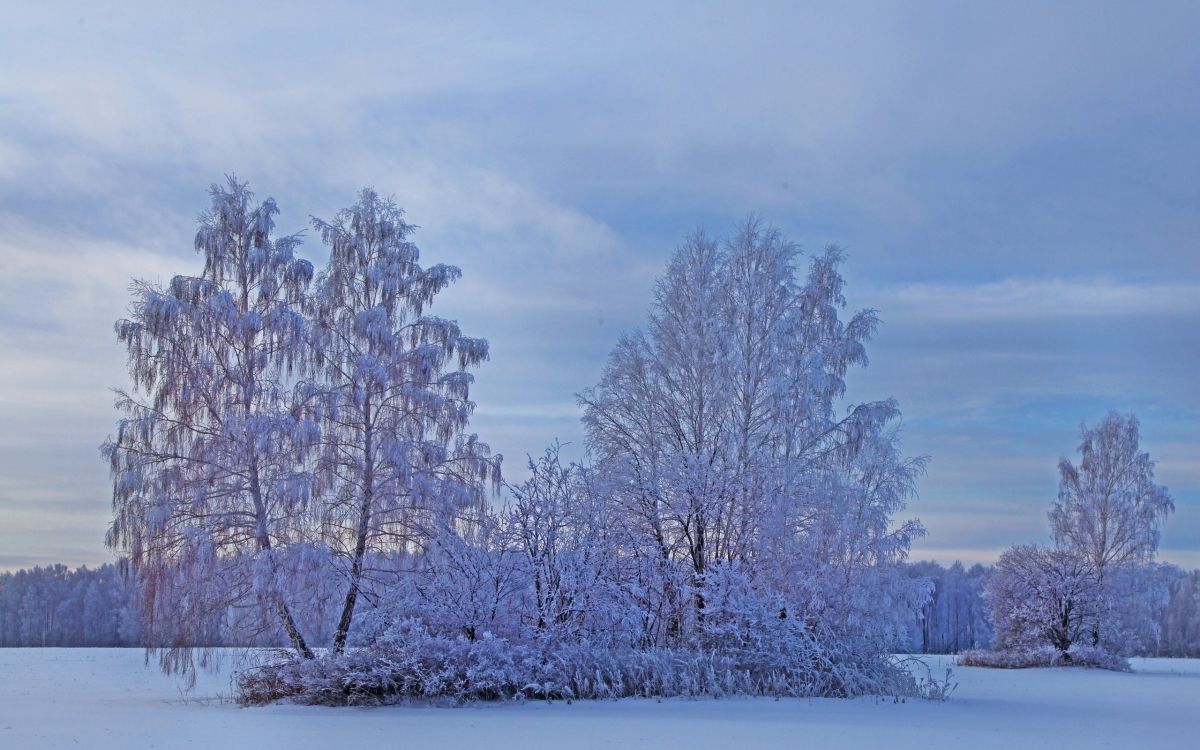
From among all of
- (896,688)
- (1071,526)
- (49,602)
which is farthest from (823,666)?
(49,602)

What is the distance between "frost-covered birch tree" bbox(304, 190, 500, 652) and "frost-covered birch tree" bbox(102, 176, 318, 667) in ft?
2.20

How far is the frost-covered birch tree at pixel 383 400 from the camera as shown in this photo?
1930cm

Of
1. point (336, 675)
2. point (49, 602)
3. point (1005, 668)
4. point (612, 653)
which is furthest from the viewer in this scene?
point (49, 602)

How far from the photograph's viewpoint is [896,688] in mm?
16703

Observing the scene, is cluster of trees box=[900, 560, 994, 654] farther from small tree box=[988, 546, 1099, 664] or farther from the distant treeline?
small tree box=[988, 546, 1099, 664]

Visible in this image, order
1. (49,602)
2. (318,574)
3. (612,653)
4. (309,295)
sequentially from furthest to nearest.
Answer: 1. (49,602)
2. (309,295)
3. (318,574)
4. (612,653)

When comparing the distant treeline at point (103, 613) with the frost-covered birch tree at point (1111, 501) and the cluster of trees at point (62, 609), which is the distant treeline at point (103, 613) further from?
the frost-covered birch tree at point (1111, 501)

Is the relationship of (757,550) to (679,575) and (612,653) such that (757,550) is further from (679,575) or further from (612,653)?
(612,653)

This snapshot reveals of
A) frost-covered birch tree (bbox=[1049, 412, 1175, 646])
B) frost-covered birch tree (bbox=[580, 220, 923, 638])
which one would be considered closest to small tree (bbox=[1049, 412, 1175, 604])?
frost-covered birch tree (bbox=[1049, 412, 1175, 646])

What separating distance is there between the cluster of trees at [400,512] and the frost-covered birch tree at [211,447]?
39mm

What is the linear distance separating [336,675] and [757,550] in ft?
→ 24.5

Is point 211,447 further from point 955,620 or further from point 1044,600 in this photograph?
point 955,620

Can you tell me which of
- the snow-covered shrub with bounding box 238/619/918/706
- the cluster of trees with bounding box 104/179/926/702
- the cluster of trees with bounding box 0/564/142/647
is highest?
the cluster of trees with bounding box 104/179/926/702

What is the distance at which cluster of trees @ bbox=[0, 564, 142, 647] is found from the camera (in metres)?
67.1
